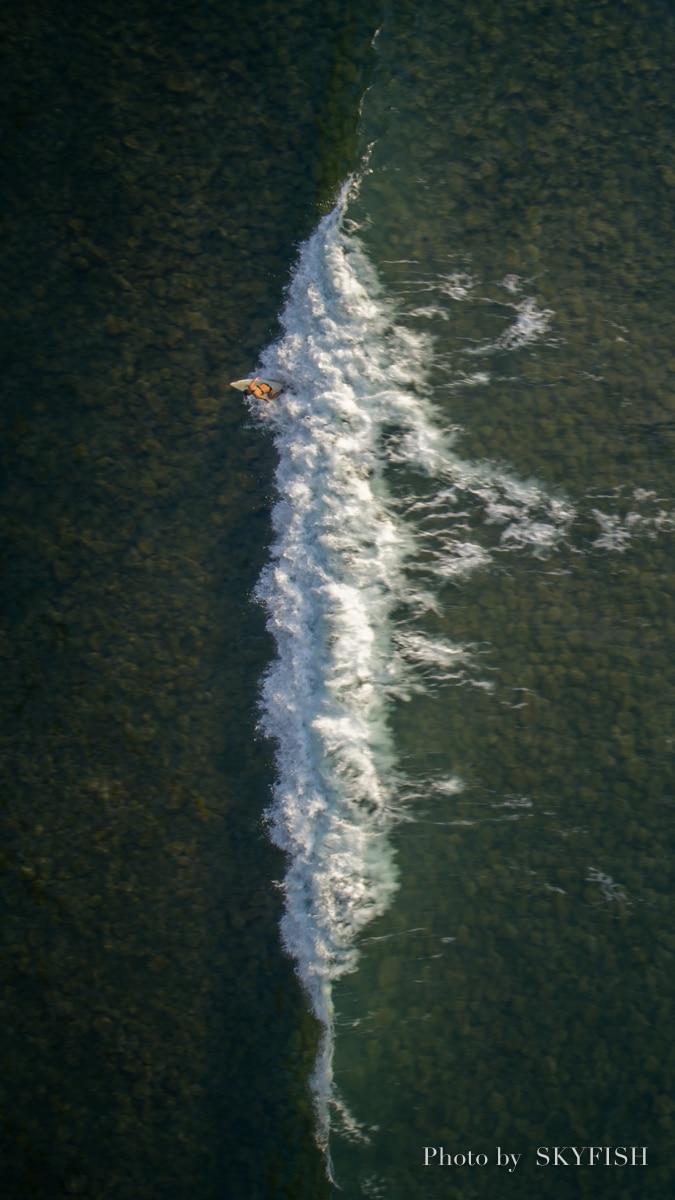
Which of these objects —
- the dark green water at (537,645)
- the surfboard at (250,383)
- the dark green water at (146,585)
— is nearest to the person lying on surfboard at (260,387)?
the surfboard at (250,383)

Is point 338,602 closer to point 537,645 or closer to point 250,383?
point 537,645

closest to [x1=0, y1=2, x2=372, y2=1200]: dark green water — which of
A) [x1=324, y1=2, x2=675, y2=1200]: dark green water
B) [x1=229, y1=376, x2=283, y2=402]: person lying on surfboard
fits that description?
[x1=229, y1=376, x2=283, y2=402]: person lying on surfboard

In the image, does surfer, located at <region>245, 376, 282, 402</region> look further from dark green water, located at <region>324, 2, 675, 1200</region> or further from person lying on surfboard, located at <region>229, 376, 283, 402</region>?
dark green water, located at <region>324, 2, 675, 1200</region>

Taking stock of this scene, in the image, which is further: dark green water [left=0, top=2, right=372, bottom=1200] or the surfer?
the surfer

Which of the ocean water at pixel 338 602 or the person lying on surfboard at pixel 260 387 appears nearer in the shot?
the ocean water at pixel 338 602

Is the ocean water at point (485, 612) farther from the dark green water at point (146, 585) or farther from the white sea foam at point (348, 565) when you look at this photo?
the dark green water at point (146, 585)

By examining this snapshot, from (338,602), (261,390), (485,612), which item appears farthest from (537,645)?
(261,390)
